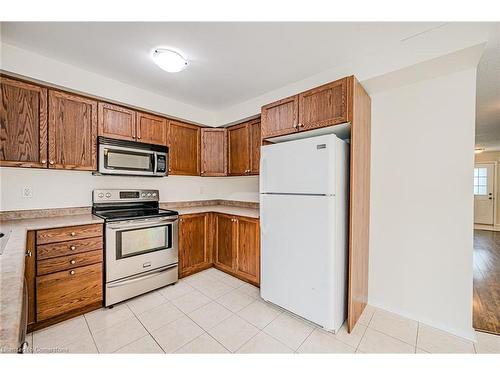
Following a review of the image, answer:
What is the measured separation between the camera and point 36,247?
1767 millimetres

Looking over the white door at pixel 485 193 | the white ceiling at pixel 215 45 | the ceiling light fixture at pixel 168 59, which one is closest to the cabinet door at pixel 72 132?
the white ceiling at pixel 215 45

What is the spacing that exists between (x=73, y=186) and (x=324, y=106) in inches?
107

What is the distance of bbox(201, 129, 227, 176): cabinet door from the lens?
3342 mm

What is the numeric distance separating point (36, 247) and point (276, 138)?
234cm

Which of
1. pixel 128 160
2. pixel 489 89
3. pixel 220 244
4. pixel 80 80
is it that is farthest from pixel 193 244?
pixel 489 89

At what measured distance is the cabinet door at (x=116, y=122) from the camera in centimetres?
240

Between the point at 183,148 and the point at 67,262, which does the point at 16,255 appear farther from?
the point at 183,148

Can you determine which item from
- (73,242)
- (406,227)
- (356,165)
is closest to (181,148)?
(73,242)

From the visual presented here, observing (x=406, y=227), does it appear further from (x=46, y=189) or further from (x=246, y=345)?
(x=46, y=189)

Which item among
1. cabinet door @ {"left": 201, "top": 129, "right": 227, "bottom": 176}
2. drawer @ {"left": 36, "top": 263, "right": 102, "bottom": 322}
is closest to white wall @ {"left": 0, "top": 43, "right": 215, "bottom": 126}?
cabinet door @ {"left": 201, "top": 129, "right": 227, "bottom": 176}

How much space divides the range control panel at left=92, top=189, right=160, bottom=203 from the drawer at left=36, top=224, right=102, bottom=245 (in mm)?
590

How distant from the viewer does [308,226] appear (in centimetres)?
189

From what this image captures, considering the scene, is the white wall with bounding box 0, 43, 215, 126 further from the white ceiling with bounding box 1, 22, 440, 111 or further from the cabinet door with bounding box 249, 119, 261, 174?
the cabinet door with bounding box 249, 119, 261, 174
